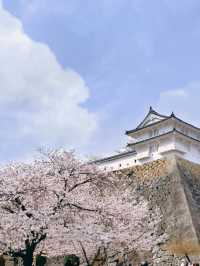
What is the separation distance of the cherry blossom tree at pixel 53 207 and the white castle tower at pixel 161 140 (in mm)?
15097

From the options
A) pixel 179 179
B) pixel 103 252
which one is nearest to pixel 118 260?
pixel 103 252

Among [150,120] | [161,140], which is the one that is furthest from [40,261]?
[150,120]

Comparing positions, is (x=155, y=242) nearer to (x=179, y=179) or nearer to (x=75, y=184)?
(x=179, y=179)

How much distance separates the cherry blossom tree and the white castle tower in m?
15.1

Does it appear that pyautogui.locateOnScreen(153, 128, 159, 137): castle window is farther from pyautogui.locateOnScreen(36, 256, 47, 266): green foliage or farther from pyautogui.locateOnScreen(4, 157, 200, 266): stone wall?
pyautogui.locateOnScreen(36, 256, 47, 266): green foliage

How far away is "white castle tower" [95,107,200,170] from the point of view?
30234 mm

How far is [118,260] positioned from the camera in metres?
21.3

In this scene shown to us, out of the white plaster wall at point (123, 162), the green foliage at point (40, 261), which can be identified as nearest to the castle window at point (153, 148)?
the white plaster wall at point (123, 162)

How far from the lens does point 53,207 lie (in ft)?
41.4

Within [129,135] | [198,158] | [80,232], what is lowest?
[80,232]

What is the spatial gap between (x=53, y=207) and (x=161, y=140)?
19262mm

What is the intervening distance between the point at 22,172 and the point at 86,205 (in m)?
2.33

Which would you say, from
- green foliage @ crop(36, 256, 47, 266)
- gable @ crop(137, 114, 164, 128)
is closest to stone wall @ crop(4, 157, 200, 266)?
green foliage @ crop(36, 256, 47, 266)

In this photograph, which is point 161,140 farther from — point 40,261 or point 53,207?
point 53,207
